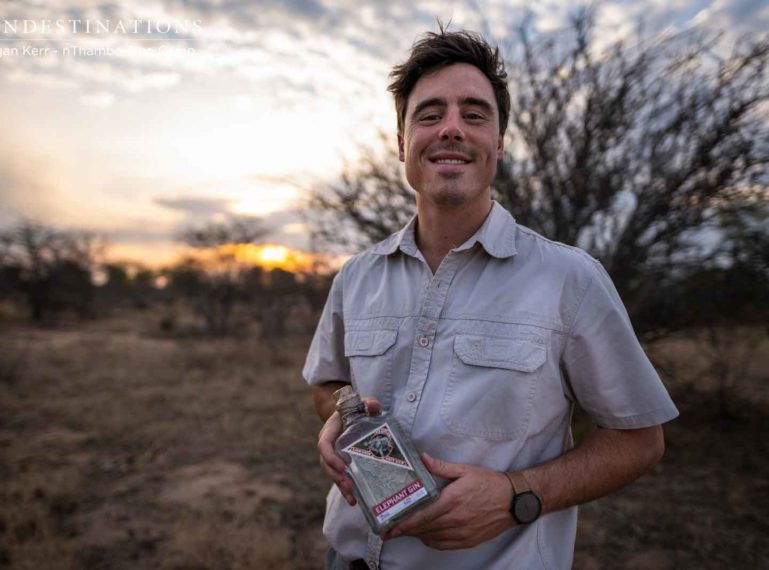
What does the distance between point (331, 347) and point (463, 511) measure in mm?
842

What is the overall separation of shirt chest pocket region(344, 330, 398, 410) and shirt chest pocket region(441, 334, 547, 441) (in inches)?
9.0

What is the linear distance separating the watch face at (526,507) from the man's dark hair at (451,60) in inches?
47.4

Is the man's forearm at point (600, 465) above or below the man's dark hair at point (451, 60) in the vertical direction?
below

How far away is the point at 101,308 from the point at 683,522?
3559cm

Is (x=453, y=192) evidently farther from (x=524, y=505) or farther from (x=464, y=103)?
(x=524, y=505)

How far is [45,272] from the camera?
25.5m

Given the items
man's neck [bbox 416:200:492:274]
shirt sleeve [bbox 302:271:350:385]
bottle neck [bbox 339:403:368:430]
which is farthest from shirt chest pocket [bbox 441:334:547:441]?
shirt sleeve [bbox 302:271:350:385]

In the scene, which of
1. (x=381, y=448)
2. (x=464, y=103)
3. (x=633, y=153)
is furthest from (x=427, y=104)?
(x=633, y=153)

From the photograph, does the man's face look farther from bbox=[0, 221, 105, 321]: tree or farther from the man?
bbox=[0, 221, 105, 321]: tree

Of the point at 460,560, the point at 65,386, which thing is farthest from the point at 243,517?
the point at 65,386

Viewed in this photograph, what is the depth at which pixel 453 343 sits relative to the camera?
4.75ft

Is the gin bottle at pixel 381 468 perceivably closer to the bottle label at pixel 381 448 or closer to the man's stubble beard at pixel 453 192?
the bottle label at pixel 381 448

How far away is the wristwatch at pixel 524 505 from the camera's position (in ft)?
4.15

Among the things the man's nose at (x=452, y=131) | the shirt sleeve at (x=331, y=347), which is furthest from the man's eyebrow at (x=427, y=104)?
the shirt sleeve at (x=331, y=347)
